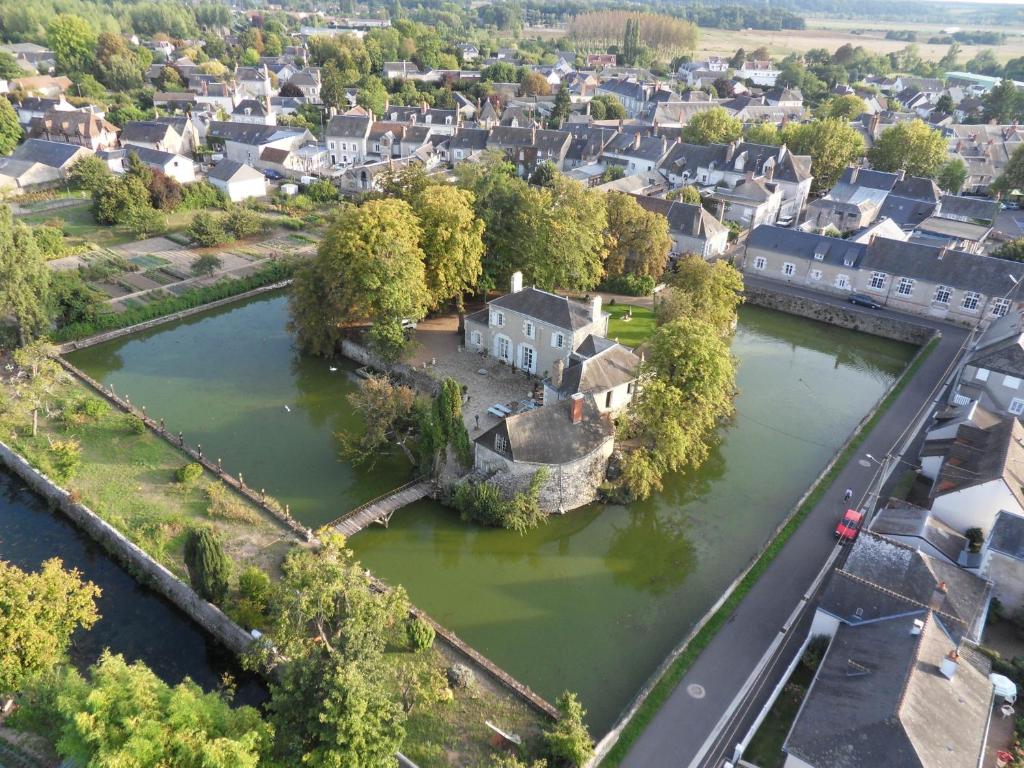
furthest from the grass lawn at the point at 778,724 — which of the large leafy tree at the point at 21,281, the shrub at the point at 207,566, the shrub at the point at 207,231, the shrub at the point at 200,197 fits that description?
the shrub at the point at 200,197

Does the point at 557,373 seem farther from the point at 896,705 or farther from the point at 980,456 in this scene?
the point at 896,705

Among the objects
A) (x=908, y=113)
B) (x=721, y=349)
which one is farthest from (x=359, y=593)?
(x=908, y=113)

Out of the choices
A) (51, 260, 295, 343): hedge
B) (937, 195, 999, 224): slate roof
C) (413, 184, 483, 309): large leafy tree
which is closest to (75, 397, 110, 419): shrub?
(51, 260, 295, 343): hedge

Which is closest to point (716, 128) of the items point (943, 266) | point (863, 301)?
point (863, 301)

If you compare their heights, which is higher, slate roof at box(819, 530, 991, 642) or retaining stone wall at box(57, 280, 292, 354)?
slate roof at box(819, 530, 991, 642)

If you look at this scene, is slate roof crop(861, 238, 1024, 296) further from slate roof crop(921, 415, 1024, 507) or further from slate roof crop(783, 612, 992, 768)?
slate roof crop(783, 612, 992, 768)

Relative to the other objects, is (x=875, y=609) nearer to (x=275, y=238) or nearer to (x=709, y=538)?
(x=709, y=538)

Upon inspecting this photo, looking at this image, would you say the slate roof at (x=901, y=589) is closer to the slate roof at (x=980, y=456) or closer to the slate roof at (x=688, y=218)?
the slate roof at (x=980, y=456)
